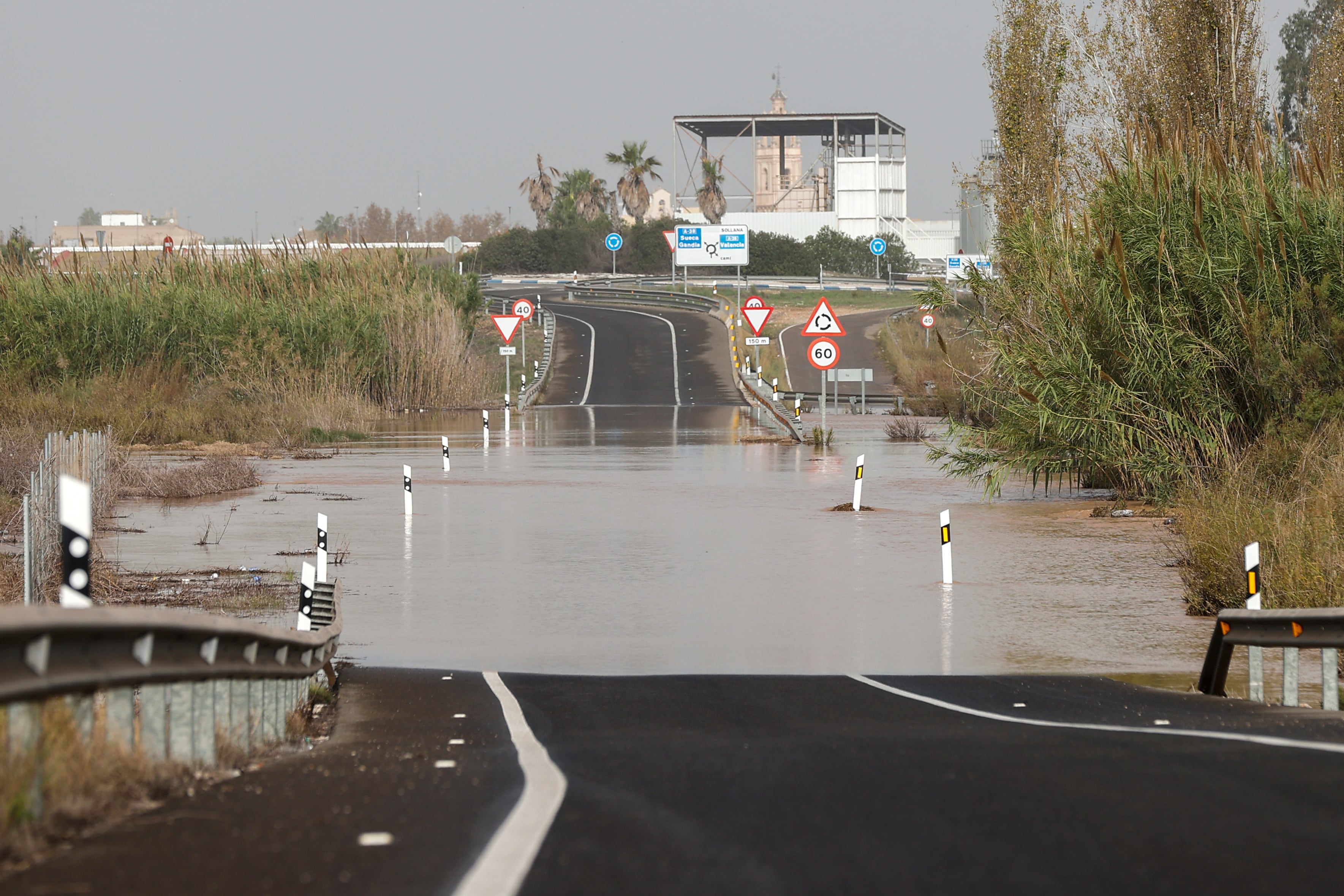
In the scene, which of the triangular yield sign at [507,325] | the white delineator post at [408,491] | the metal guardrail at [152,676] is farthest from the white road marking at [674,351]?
the metal guardrail at [152,676]

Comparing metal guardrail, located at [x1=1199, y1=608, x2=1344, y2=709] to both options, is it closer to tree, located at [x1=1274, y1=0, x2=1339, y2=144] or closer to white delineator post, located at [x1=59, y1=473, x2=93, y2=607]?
white delineator post, located at [x1=59, y1=473, x2=93, y2=607]

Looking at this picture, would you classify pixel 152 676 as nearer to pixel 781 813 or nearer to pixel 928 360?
pixel 781 813

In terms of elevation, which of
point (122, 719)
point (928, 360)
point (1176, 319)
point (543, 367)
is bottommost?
point (122, 719)

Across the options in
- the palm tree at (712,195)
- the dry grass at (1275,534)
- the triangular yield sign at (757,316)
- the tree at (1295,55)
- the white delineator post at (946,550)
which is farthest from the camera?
the palm tree at (712,195)

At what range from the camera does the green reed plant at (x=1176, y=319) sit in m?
19.7

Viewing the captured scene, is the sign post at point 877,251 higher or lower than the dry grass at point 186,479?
higher

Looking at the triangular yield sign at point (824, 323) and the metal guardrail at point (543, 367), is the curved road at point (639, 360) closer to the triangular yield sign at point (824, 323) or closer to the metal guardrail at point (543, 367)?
the metal guardrail at point (543, 367)

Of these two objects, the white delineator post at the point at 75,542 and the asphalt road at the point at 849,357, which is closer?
the white delineator post at the point at 75,542

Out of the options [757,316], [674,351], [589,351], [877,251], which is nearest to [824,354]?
[757,316]

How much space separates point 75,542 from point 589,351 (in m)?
58.5

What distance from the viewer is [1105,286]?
70.1 feet

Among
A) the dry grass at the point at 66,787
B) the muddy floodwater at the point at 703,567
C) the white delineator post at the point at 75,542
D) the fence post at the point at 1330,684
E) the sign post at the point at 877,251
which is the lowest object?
the muddy floodwater at the point at 703,567

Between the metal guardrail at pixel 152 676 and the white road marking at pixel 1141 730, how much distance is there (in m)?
4.23

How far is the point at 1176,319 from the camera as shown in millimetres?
20922
